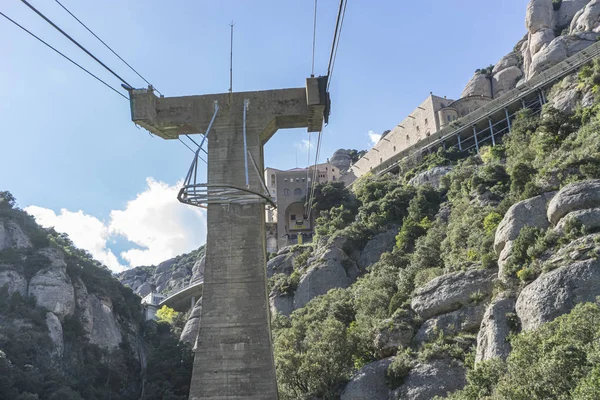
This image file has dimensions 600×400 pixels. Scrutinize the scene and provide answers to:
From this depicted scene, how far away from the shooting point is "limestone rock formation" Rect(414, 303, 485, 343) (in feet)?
61.6

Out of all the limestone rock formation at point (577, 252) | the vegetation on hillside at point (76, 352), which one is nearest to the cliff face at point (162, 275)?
the vegetation on hillside at point (76, 352)

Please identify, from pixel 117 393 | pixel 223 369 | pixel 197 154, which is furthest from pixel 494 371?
pixel 117 393

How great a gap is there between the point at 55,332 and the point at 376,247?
25.1m

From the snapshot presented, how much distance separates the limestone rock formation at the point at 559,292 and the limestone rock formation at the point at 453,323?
3.09m

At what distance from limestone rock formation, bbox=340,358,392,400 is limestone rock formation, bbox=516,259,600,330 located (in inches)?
230

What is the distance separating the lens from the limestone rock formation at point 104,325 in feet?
142

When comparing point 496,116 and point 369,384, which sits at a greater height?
point 496,116

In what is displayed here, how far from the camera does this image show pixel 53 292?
41.6 metres

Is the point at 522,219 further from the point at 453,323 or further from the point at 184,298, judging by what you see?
the point at 184,298

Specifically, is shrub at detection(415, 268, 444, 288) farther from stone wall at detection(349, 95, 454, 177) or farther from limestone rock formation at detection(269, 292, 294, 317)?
stone wall at detection(349, 95, 454, 177)

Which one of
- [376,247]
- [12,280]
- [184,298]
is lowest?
[12,280]

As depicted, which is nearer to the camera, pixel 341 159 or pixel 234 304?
pixel 234 304

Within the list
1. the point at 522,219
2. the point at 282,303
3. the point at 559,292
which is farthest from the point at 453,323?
the point at 282,303

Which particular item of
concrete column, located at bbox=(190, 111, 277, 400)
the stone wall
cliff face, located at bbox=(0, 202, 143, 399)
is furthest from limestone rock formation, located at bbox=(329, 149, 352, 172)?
concrete column, located at bbox=(190, 111, 277, 400)
